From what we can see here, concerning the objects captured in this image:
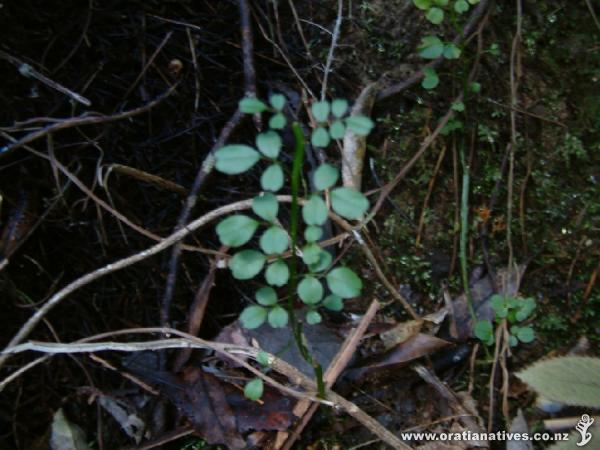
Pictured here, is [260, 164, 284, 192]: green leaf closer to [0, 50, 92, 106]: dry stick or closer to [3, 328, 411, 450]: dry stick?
[3, 328, 411, 450]: dry stick

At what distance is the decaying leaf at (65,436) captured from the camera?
150cm

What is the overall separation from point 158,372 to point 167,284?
23 centimetres

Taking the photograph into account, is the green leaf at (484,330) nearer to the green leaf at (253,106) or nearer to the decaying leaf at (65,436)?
the green leaf at (253,106)

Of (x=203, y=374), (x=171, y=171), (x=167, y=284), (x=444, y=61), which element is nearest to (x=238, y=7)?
(x=171, y=171)

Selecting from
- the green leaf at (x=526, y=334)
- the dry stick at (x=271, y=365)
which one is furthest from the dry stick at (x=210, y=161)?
the green leaf at (x=526, y=334)

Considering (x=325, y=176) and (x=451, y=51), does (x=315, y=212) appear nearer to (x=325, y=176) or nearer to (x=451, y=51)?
(x=325, y=176)

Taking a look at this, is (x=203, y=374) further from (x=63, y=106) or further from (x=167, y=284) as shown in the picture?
(x=63, y=106)

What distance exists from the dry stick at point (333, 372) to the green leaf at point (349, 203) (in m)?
0.57

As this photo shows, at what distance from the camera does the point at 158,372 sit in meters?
1.50

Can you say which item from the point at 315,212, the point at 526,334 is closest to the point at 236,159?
the point at 315,212

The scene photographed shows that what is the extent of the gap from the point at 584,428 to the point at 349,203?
81 centimetres

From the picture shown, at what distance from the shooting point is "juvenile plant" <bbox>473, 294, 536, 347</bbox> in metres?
1.46

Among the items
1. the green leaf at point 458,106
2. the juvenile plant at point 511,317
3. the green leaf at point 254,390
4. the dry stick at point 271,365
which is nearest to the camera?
the green leaf at point 254,390

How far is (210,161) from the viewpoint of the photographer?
1557 millimetres
